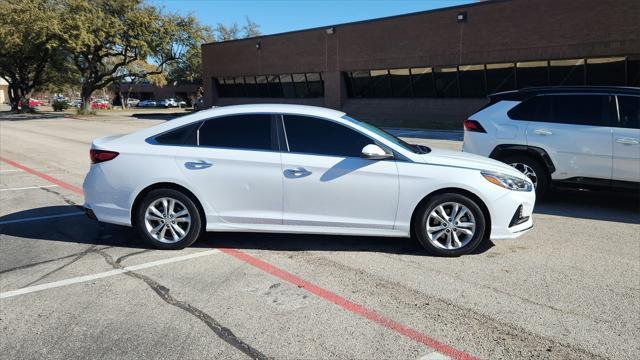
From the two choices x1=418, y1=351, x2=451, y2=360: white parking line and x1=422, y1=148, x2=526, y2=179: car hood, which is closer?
x1=418, y1=351, x2=451, y2=360: white parking line

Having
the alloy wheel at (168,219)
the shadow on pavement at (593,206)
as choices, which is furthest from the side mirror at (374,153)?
the shadow on pavement at (593,206)

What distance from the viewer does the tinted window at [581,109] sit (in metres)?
6.91

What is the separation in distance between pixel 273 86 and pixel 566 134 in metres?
32.0

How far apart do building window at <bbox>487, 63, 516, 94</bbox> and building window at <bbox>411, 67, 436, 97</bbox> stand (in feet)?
11.1

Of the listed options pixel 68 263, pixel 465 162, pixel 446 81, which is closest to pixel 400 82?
pixel 446 81

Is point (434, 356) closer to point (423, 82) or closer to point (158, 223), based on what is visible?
point (158, 223)

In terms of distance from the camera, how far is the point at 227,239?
18.1 ft

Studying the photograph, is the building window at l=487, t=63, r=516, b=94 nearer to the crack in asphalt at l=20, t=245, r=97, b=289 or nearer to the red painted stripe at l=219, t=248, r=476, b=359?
the red painted stripe at l=219, t=248, r=476, b=359

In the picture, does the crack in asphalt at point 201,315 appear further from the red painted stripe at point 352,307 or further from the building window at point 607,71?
the building window at point 607,71

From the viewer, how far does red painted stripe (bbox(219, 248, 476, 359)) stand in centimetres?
317

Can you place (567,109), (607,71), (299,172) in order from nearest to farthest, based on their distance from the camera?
(299,172)
(567,109)
(607,71)

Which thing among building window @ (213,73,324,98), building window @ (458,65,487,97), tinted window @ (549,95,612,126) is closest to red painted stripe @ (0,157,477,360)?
tinted window @ (549,95,612,126)

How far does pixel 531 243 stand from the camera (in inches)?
215

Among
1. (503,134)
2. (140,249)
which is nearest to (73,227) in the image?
(140,249)
